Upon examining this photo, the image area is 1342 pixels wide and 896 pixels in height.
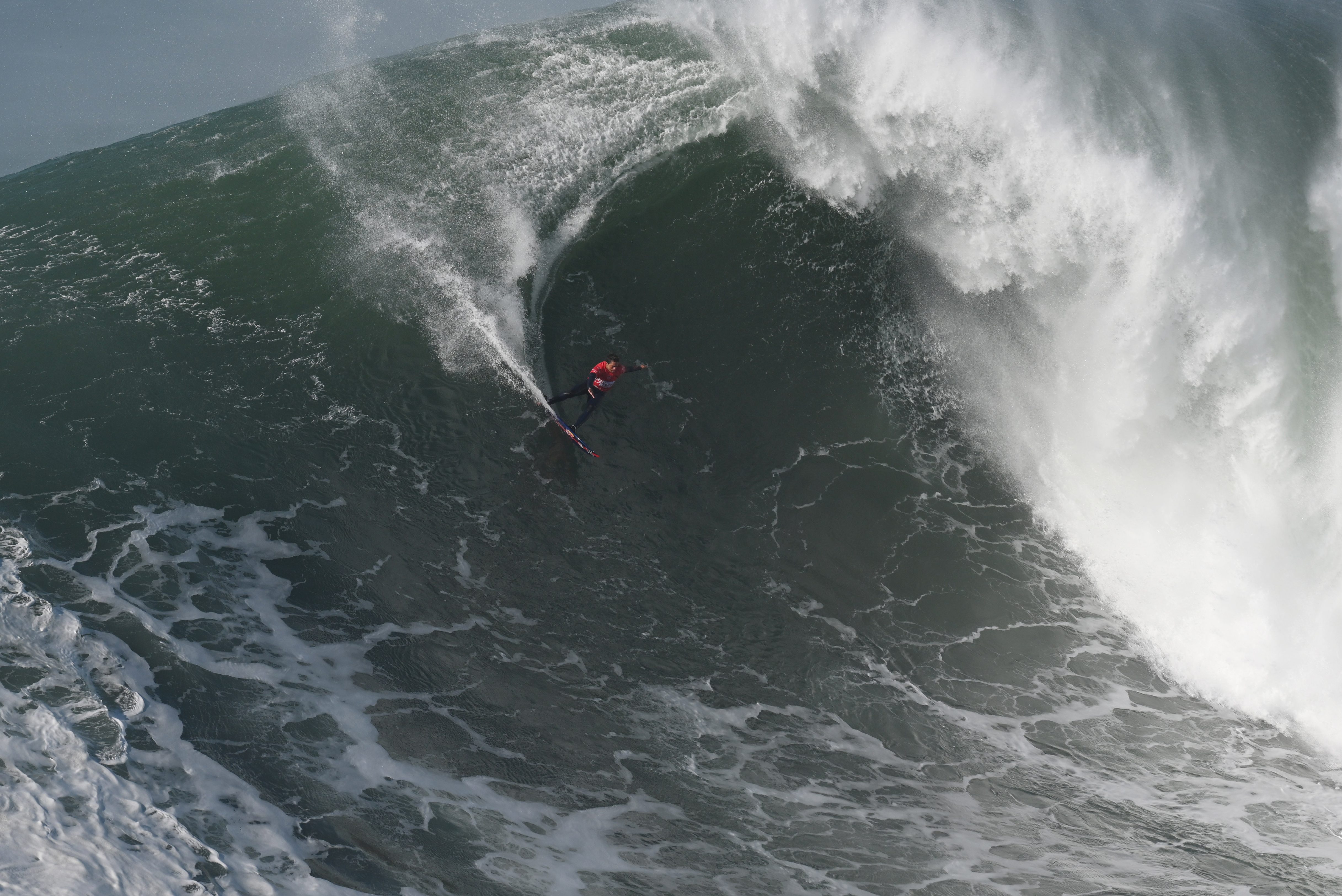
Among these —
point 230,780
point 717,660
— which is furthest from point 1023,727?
point 230,780

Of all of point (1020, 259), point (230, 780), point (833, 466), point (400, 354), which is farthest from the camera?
point (1020, 259)

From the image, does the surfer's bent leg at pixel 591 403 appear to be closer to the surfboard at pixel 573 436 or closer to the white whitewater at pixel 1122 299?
the surfboard at pixel 573 436

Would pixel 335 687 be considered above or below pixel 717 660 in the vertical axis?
below

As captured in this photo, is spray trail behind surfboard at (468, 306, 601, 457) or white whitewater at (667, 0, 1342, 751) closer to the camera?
white whitewater at (667, 0, 1342, 751)

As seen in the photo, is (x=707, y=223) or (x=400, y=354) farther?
(x=707, y=223)

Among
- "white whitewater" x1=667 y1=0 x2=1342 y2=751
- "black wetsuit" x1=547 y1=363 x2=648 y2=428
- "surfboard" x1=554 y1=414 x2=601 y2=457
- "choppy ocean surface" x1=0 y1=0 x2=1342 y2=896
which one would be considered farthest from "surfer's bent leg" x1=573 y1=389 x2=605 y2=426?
"white whitewater" x1=667 y1=0 x2=1342 y2=751

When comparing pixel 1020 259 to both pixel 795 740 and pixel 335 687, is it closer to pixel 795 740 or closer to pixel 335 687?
pixel 795 740

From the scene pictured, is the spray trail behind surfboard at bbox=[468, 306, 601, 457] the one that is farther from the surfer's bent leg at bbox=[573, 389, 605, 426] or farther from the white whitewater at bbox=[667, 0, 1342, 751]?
the white whitewater at bbox=[667, 0, 1342, 751]
